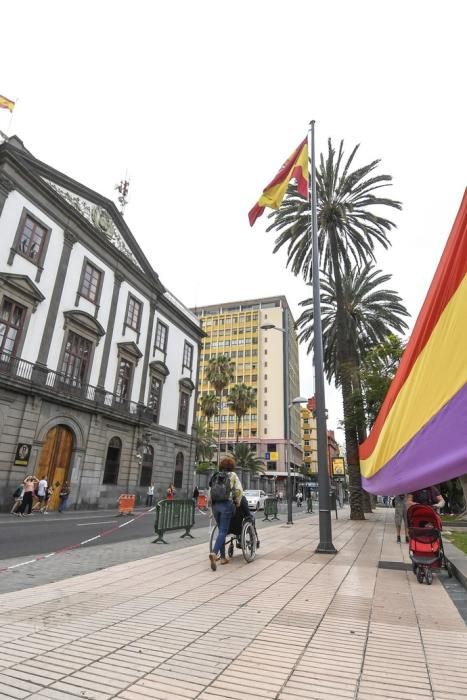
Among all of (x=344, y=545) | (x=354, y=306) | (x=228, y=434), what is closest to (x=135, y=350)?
(x=354, y=306)

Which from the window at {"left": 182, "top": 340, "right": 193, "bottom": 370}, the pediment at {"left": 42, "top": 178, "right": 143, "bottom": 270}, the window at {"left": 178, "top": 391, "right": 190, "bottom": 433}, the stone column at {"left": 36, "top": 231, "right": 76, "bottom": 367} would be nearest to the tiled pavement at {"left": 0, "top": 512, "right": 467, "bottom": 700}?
the stone column at {"left": 36, "top": 231, "right": 76, "bottom": 367}

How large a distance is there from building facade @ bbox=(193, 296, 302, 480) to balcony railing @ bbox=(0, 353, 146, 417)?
50.9m

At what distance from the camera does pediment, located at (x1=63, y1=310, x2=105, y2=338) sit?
24541 millimetres

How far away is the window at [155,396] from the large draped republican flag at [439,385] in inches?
1224

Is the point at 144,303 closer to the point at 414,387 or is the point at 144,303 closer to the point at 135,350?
the point at 135,350

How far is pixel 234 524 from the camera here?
8055mm

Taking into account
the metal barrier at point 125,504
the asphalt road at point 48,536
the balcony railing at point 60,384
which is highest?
the balcony railing at point 60,384

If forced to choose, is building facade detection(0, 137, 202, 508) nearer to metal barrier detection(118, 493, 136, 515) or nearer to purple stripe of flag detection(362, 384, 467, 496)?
metal barrier detection(118, 493, 136, 515)

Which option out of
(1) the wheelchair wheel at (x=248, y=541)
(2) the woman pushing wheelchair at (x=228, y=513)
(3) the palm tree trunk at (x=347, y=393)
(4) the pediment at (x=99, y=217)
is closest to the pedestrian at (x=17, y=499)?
(2) the woman pushing wheelchair at (x=228, y=513)

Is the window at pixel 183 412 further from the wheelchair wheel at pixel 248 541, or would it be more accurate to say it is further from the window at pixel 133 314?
the wheelchair wheel at pixel 248 541

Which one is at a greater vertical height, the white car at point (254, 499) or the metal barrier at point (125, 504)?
the white car at point (254, 499)

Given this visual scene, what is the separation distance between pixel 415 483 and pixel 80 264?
27.1 metres

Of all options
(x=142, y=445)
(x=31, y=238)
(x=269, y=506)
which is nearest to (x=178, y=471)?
(x=142, y=445)

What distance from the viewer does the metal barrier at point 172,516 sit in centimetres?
1076
